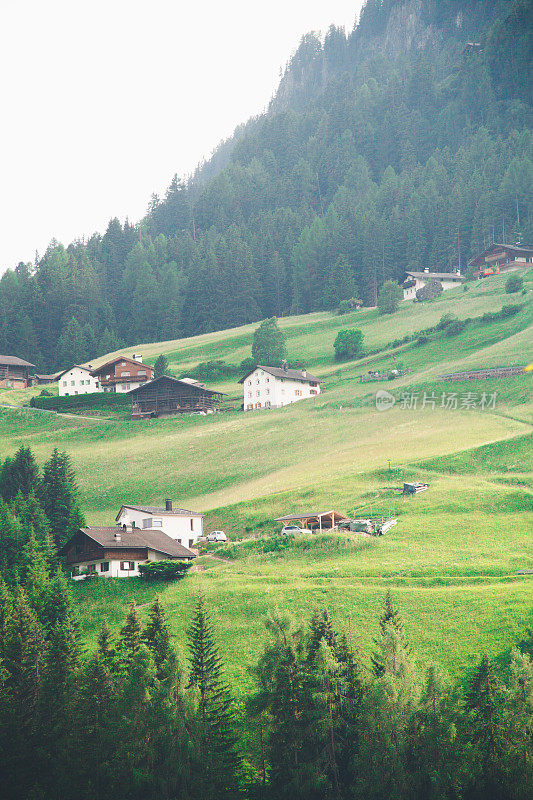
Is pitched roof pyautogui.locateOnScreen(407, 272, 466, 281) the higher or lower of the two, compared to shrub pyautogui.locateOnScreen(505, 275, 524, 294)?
higher

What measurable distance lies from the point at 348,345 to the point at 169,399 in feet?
110

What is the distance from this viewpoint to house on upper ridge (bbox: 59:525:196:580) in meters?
61.2

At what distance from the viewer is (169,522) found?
6894 cm

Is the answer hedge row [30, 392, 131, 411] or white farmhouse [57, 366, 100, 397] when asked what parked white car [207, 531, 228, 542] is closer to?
hedge row [30, 392, 131, 411]

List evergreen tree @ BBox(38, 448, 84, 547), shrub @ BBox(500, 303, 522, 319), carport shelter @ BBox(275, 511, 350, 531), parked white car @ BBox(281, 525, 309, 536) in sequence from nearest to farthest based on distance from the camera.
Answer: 1. parked white car @ BBox(281, 525, 309, 536)
2. carport shelter @ BBox(275, 511, 350, 531)
3. evergreen tree @ BBox(38, 448, 84, 547)
4. shrub @ BBox(500, 303, 522, 319)

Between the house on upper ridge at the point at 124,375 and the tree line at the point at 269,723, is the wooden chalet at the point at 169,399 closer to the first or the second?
the house on upper ridge at the point at 124,375

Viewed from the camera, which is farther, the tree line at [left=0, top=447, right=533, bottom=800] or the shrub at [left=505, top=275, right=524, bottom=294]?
the shrub at [left=505, top=275, right=524, bottom=294]

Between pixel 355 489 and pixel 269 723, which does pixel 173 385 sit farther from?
pixel 269 723

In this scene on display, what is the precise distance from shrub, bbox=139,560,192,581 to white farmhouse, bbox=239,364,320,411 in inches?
2355

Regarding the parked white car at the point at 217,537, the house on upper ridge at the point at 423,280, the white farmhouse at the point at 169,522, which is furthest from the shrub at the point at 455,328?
the parked white car at the point at 217,537

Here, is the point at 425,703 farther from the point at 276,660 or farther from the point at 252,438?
the point at 252,438

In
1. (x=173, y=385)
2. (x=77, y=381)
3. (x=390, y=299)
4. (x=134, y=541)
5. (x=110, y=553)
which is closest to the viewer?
(x=110, y=553)

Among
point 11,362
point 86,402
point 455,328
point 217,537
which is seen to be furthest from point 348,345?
point 217,537

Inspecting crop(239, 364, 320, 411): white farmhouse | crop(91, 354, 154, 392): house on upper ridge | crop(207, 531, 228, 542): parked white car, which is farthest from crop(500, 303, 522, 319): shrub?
crop(207, 531, 228, 542): parked white car
